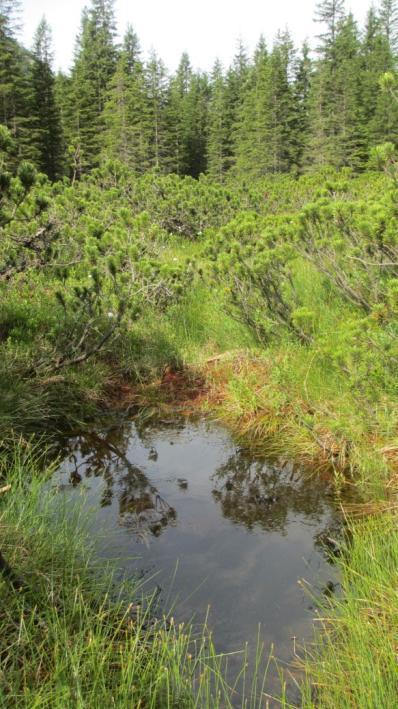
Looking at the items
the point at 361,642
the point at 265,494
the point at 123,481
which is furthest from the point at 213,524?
the point at 361,642

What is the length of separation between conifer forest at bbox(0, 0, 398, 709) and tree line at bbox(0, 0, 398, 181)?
69.1 ft

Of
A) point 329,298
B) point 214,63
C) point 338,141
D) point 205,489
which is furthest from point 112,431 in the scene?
point 214,63

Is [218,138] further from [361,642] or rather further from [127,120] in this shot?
[361,642]

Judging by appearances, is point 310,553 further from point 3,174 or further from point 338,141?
point 338,141

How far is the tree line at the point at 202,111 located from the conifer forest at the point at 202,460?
69.1 feet

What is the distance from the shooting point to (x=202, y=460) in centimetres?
500

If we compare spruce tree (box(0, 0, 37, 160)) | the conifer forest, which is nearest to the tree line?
spruce tree (box(0, 0, 37, 160))

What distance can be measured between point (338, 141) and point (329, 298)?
29426 millimetres

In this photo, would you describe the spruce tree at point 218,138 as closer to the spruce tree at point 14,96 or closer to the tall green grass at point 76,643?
the spruce tree at point 14,96

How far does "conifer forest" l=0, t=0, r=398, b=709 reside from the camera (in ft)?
7.74

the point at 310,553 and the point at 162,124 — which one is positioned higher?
the point at 162,124

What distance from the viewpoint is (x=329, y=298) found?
6.48 m

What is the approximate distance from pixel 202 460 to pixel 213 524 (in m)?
1.13

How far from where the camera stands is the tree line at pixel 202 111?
30.1m
